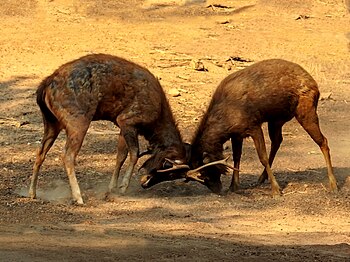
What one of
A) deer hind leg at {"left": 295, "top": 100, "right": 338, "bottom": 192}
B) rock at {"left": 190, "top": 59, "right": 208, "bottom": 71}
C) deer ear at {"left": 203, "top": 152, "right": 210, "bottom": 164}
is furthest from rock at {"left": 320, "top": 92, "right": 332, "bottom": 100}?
deer ear at {"left": 203, "top": 152, "right": 210, "bottom": 164}

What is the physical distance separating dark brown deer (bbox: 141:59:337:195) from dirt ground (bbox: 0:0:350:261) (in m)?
0.36

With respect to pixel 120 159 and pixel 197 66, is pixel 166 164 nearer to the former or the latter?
pixel 120 159

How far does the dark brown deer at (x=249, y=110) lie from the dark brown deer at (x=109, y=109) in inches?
13.7

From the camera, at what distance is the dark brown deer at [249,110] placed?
11609 millimetres

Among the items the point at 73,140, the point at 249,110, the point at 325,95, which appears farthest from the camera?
the point at 325,95

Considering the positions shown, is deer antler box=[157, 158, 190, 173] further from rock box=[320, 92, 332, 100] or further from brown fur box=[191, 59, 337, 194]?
rock box=[320, 92, 332, 100]

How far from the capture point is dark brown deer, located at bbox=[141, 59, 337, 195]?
1161 centimetres

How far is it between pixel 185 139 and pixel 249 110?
305 cm

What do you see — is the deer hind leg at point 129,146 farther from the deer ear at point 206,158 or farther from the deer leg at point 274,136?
the deer leg at point 274,136

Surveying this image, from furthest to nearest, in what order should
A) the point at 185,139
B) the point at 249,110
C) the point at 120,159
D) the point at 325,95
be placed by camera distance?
the point at 325,95, the point at 185,139, the point at 120,159, the point at 249,110

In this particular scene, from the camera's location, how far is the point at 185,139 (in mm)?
14539

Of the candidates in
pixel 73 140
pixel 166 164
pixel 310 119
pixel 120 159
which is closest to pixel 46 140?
pixel 73 140

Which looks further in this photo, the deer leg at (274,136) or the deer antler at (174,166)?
the deer leg at (274,136)

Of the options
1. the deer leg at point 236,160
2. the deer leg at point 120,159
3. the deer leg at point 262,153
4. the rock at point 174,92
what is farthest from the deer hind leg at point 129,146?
the rock at point 174,92
